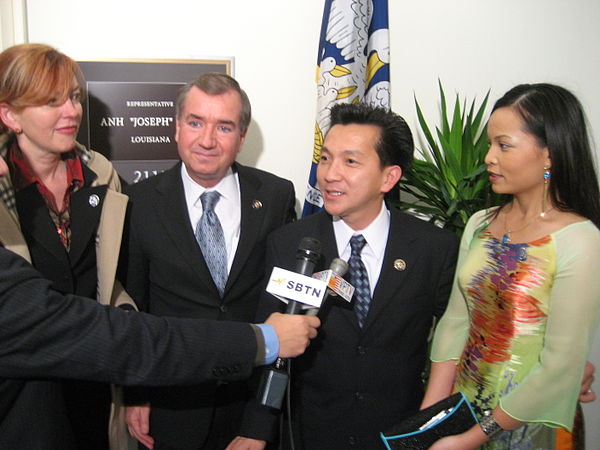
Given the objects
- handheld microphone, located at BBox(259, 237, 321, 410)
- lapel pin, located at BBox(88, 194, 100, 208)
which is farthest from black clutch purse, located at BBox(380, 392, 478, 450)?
lapel pin, located at BBox(88, 194, 100, 208)

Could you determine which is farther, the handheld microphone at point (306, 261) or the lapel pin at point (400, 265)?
the lapel pin at point (400, 265)

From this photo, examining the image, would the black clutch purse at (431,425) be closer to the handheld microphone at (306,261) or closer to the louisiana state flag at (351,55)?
the handheld microphone at (306,261)

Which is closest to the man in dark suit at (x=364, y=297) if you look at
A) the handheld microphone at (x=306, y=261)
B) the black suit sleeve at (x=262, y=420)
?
the black suit sleeve at (x=262, y=420)

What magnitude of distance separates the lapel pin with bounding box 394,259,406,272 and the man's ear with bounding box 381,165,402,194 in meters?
0.27

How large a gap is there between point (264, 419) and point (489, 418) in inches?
27.6

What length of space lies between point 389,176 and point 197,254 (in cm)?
78

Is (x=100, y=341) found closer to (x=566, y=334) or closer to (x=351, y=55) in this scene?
(x=566, y=334)

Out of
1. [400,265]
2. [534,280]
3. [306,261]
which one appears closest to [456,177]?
[400,265]

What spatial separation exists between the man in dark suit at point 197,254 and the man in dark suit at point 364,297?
0.24m

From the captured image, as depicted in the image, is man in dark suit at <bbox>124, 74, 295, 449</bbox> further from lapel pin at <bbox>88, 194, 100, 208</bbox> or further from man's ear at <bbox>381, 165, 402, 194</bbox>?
man's ear at <bbox>381, 165, 402, 194</bbox>

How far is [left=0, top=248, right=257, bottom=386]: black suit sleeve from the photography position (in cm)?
105

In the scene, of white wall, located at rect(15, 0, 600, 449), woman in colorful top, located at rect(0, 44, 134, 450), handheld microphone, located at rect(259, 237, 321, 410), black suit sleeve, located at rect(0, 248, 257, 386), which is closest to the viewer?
black suit sleeve, located at rect(0, 248, 257, 386)

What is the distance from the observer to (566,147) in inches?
52.4

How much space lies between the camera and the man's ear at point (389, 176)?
5.56ft
